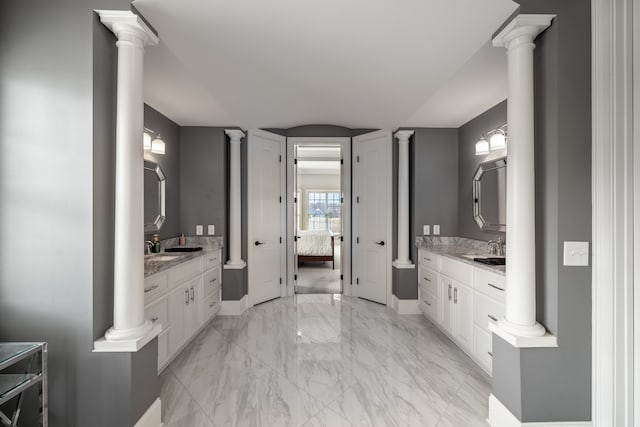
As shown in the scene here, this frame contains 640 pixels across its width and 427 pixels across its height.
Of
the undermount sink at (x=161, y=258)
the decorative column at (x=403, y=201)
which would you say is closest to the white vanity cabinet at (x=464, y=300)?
the decorative column at (x=403, y=201)

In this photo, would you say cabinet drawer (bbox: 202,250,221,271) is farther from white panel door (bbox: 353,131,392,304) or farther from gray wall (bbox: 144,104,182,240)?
white panel door (bbox: 353,131,392,304)

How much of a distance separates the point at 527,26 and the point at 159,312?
3.09 meters

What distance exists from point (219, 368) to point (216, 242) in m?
1.72

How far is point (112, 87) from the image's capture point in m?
1.70

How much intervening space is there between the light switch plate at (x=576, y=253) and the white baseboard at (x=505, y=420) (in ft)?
2.90

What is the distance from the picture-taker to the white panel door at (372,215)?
13.6 ft

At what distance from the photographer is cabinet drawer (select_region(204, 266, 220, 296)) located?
3385 mm

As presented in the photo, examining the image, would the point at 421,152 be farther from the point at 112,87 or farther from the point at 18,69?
the point at 18,69

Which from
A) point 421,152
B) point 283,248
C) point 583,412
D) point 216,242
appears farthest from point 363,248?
point 583,412

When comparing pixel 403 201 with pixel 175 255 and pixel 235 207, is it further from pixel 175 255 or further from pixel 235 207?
pixel 175 255

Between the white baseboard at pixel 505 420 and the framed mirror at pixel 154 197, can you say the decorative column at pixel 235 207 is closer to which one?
the framed mirror at pixel 154 197

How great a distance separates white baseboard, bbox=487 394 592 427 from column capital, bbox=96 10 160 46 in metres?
2.98

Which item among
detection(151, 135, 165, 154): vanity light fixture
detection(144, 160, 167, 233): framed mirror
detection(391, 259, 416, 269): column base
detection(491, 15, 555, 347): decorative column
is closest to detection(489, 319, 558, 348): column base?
detection(491, 15, 555, 347): decorative column

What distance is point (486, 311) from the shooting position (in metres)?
2.39
